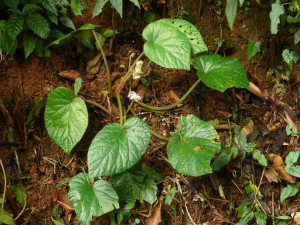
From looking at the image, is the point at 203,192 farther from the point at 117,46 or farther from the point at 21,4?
the point at 21,4

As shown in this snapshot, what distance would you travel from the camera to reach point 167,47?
1.39 metres

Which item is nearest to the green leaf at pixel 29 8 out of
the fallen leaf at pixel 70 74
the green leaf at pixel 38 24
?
the green leaf at pixel 38 24

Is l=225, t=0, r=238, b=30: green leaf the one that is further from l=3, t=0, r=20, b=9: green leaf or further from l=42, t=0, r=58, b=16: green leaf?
l=3, t=0, r=20, b=9: green leaf

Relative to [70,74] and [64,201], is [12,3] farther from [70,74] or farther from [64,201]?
[64,201]

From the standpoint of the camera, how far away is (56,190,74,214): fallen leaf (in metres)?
1.38

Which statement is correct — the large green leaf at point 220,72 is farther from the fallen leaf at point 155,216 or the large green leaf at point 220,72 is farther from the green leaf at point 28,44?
the green leaf at point 28,44

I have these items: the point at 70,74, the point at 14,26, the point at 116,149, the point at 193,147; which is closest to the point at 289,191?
the point at 193,147

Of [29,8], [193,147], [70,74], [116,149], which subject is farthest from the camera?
[70,74]

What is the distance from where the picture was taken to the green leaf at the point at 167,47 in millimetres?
1344

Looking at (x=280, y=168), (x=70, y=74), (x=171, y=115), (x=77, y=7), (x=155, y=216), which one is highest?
(x=77, y=7)

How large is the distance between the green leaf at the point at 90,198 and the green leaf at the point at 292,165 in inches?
39.2

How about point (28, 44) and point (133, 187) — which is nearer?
point (133, 187)

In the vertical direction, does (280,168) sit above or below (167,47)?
below

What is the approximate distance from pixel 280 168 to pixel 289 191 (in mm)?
138
